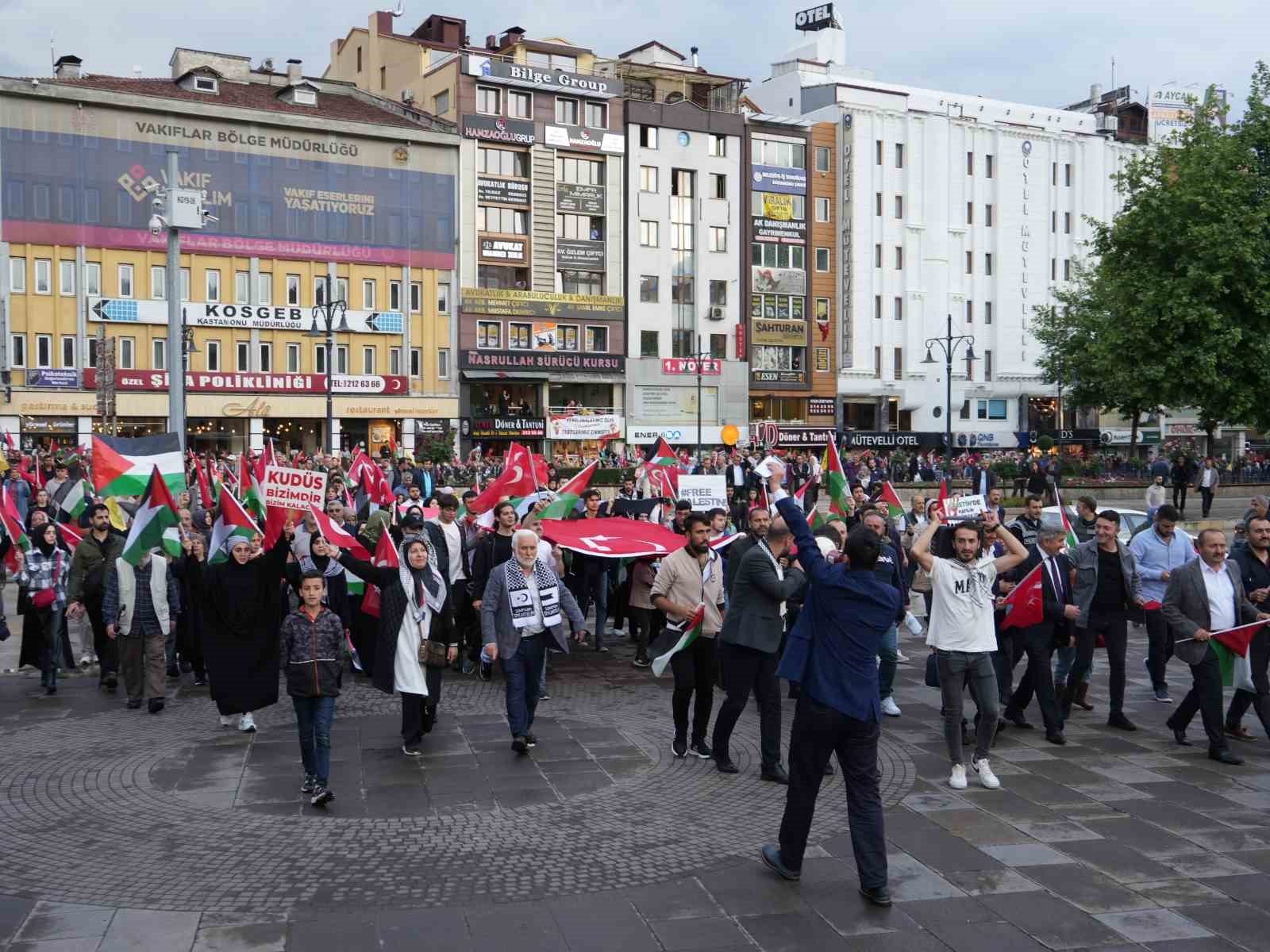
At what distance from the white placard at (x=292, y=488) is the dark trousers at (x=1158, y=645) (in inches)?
296

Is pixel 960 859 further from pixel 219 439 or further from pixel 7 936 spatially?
pixel 219 439

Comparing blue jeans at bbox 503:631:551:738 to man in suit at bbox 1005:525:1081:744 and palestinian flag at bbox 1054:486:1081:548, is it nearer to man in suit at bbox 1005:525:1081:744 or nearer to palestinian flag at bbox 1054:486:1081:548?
man in suit at bbox 1005:525:1081:744

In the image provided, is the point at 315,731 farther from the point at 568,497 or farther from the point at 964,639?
the point at 568,497

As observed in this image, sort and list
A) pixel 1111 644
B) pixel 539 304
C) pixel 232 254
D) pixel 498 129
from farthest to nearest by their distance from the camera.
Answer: pixel 539 304 < pixel 498 129 < pixel 232 254 < pixel 1111 644

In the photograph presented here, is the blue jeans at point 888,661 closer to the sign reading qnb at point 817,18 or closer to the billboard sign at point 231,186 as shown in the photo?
the billboard sign at point 231,186

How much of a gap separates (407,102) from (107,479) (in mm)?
48519

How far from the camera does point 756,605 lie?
8562mm

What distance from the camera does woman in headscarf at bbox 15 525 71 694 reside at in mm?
11648

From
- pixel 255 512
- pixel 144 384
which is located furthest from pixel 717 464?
pixel 144 384

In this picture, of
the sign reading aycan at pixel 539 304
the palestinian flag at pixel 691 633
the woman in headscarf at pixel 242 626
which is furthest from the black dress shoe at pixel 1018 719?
the sign reading aycan at pixel 539 304

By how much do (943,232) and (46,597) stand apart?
58.5 m

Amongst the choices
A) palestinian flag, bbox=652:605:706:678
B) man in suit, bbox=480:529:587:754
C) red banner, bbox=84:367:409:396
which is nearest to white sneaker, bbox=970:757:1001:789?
palestinian flag, bbox=652:605:706:678

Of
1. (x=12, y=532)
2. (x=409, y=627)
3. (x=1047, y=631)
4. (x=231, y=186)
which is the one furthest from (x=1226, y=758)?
(x=231, y=186)

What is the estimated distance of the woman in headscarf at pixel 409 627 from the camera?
912 cm
